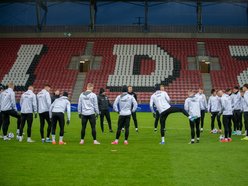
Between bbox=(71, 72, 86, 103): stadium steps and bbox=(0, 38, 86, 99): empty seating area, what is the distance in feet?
1.36

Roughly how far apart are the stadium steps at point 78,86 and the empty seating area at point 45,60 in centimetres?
41

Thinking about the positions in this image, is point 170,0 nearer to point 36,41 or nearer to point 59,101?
point 36,41

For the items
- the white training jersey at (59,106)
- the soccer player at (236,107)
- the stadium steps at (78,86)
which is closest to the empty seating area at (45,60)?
the stadium steps at (78,86)

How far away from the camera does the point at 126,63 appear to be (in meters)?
51.2

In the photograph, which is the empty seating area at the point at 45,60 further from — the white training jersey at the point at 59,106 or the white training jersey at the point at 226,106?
the white training jersey at the point at 226,106

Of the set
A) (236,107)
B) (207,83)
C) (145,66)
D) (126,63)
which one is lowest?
(236,107)

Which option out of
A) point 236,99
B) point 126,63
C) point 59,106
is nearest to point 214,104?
point 236,99

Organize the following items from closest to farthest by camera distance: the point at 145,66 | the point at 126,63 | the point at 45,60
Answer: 1. the point at 145,66
2. the point at 126,63
3. the point at 45,60

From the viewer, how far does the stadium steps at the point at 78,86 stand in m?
46.7

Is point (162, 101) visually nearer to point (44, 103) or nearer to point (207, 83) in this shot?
point (44, 103)

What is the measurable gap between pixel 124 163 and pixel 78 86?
37.6 metres

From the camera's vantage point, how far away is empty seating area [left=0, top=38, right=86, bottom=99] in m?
49.1

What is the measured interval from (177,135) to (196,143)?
3435 mm

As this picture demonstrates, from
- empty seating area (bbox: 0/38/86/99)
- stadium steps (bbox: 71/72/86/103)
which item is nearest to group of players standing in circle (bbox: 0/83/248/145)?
stadium steps (bbox: 71/72/86/103)
